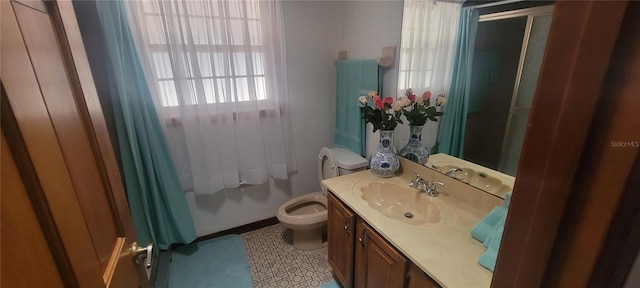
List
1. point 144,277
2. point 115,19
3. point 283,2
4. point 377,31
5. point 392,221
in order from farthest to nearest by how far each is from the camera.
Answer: point 283,2 < point 377,31 < point 115,19 < point 392,221 < point 144,277

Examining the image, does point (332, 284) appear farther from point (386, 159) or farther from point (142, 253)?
point (142, 253)

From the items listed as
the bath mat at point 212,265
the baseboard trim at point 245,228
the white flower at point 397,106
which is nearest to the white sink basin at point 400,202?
the white flower at point 397,106

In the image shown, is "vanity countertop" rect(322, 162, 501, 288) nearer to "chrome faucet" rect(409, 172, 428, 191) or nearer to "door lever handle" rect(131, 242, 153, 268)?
"chrome faucet" rect(409, 172, 428, 191)

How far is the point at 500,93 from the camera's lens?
1.14 m

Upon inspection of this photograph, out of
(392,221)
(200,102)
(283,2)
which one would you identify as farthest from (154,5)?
(392,221)

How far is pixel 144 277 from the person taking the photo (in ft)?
2.93

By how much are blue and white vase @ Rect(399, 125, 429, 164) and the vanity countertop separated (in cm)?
26

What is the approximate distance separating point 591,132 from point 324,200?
6.61ft

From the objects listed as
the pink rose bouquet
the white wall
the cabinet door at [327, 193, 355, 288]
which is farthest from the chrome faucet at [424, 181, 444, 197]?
the white wall

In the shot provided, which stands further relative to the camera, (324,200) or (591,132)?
(324,200)

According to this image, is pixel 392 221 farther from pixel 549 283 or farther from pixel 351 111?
pixel 351 111

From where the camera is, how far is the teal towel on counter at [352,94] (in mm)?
1817

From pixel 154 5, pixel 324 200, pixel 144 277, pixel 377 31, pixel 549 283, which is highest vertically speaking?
pixel 154 5

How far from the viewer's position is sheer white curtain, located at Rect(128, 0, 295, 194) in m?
1.65
